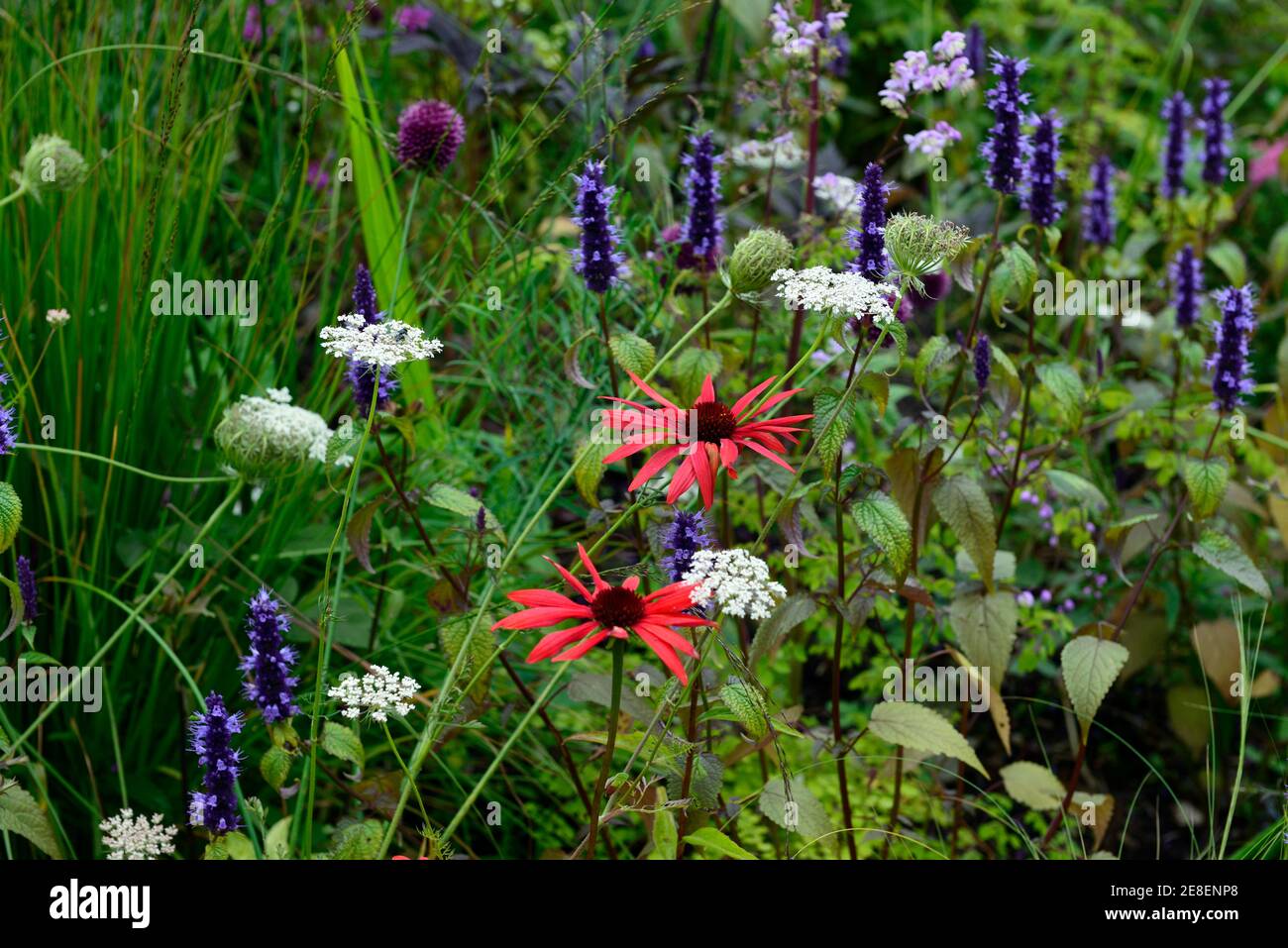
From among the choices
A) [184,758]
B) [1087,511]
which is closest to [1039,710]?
[1087,511]

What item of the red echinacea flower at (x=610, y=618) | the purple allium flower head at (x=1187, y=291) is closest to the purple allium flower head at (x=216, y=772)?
the red echinacea flower at (x=610, y=618)

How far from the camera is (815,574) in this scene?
2.36 metres

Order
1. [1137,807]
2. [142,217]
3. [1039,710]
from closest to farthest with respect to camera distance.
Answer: [142,217]
[1137,807]
[1039,710]

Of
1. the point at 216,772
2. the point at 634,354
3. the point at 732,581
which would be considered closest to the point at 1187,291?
the point at 634,354

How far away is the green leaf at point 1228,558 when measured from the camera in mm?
2053

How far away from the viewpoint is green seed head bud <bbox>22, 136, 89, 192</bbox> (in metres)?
1.77

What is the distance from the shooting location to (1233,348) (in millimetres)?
2104

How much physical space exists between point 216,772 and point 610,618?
59 cm

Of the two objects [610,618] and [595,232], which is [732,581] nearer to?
[610,618]

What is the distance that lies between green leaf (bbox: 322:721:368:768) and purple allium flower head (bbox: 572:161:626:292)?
0.72 meters

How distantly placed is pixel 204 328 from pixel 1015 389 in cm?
163

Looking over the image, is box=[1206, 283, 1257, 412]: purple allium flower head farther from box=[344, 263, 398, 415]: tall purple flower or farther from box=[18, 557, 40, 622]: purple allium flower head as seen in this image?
box=[18, 557, 40, 622]: purple allium flower head

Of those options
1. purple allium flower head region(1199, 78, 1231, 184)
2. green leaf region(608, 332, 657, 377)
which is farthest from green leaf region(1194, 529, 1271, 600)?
purple allium flower head region(1199, 78, 1231, 184)
